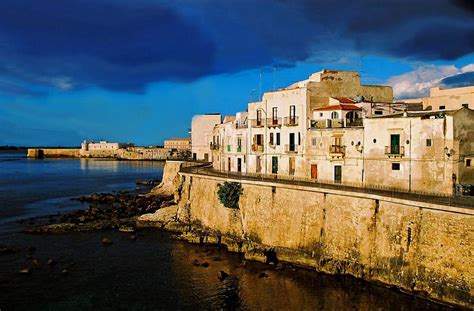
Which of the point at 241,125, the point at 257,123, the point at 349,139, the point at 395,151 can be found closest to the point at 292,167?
the point at 257,123

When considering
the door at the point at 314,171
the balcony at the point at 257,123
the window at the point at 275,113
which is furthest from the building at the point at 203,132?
the door at the point at 314,171

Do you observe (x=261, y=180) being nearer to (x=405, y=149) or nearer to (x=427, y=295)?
(x=405, y=149)

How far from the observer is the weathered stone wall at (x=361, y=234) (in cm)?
2119

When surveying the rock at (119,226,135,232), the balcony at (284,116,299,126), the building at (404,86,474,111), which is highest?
the building at (404,86,474,111)

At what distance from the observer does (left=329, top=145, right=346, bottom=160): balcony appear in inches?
1283

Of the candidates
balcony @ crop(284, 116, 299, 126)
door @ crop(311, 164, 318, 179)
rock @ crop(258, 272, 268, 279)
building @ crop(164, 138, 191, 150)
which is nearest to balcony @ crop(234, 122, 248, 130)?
balcony @ crop(284, 116, 299, 126)

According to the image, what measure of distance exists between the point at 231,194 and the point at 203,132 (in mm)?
31273

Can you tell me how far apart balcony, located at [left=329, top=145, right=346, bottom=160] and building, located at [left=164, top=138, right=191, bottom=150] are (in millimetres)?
125417

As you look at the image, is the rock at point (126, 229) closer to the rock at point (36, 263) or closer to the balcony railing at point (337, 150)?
the rock at point (36, 263)

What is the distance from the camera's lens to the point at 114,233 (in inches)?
1590

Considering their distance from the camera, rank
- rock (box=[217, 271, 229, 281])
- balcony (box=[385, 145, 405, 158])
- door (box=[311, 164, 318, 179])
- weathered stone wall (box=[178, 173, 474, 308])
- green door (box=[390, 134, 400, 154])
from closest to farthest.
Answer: weathered stone wall (box=[178, 173, 474, 308]) < rock (box=[217, 271, 229, 281]) < balcony (box=[385, 145, 405, 158]) < green door (box=[390, 134, 400, 154]) < door (box=[311, 164, 318, 179])

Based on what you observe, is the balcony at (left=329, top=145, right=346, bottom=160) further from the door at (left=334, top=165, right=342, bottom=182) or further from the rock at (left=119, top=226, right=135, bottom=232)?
the rock at (left=119, top=226, right=135, bottom=232)

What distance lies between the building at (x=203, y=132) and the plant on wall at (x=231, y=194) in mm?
27892

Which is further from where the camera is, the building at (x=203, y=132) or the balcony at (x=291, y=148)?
the building at (x=203, y=132)
